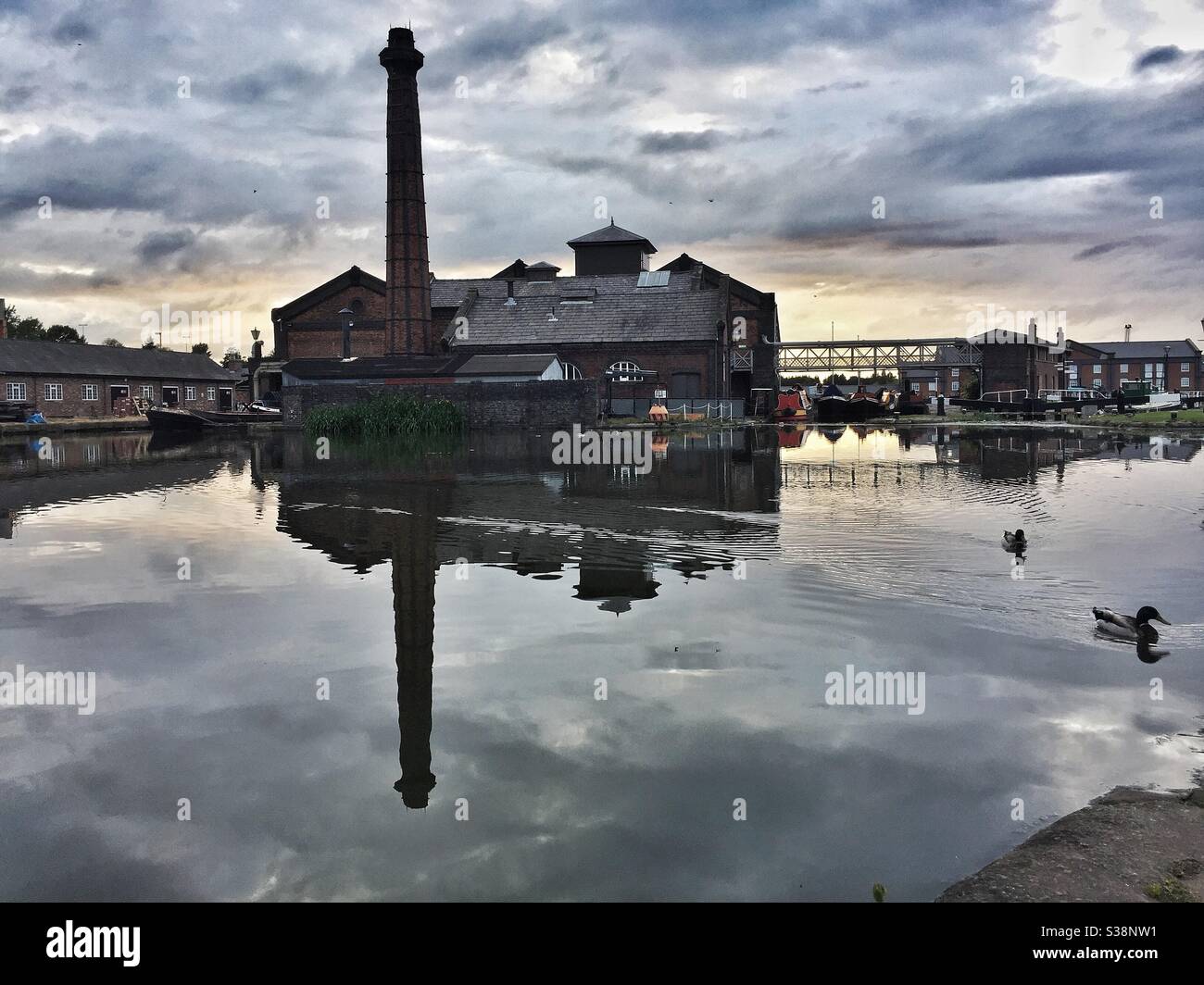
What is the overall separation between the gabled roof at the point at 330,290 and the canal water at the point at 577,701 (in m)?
47.9

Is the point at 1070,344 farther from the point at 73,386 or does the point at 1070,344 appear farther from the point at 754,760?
the point at 754,760

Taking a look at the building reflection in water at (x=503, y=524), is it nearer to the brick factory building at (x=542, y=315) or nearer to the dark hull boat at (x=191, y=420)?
the brick factory building at (x=542, y=315)

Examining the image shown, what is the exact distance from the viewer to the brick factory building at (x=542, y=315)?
157 ft

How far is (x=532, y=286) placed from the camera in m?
61.4

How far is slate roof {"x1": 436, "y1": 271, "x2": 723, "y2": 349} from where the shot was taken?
183 ft

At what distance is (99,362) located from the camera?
208 ft

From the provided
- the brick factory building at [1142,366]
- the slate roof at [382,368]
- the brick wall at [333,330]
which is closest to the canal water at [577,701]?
the slate roof at [382,368]

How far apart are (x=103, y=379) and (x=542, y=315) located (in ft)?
98.5

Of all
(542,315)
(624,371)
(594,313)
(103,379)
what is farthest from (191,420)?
(624,371)

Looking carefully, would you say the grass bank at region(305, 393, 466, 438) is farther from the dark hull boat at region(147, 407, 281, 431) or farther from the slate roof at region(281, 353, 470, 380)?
the dark hull boat at region(147, 407, 281, 431)

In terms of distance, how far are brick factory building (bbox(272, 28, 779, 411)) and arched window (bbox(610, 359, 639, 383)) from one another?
0.06m

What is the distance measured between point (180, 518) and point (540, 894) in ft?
45.1

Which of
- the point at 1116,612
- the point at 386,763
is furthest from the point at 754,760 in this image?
the point at 1116,612
